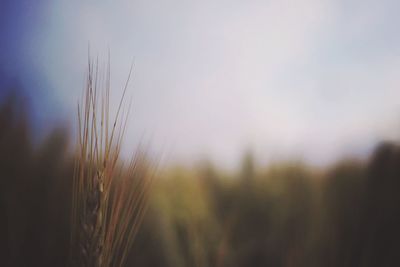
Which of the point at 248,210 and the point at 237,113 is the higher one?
the point at 237,113

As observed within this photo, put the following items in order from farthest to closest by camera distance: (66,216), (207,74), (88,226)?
(207,74)
(66,216)
(88,226)

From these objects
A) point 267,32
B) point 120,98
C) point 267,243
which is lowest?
point 267,243

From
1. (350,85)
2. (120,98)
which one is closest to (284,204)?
(350,85)

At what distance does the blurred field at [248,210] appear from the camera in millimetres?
1000

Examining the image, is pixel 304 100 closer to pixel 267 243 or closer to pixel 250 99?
pixel 250 99

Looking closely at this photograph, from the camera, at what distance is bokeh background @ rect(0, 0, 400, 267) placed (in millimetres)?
1026

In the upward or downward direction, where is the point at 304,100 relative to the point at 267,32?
downward

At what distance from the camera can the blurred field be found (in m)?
1.00

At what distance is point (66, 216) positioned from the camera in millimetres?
1006

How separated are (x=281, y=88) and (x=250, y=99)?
100mm

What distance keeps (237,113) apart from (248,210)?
11.6 inches

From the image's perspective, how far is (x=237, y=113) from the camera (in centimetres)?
113

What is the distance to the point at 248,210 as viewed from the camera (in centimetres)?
113

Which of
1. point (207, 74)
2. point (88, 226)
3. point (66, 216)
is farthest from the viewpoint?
point (207, 74)
